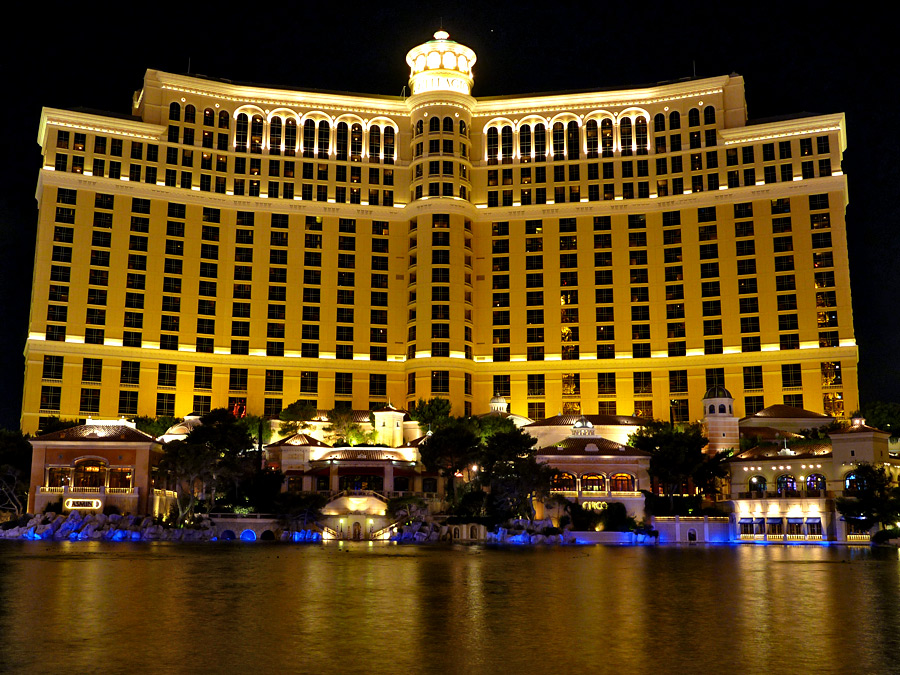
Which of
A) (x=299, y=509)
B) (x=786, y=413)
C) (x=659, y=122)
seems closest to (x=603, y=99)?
(x=659, y=122)

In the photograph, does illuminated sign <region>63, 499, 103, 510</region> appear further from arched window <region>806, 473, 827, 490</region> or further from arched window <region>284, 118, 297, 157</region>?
arched window <region>806, 473, 827, 490</region>

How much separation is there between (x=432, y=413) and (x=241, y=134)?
4779 cm

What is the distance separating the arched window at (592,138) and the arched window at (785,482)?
56.3 metres

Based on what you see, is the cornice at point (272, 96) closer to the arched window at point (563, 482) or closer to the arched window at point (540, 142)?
the arched window at point (540, 142)

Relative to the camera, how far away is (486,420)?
10344 cm

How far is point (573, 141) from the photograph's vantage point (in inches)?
5054

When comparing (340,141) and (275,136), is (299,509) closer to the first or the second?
(275,136)

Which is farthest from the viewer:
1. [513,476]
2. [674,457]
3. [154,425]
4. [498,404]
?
[498,404]

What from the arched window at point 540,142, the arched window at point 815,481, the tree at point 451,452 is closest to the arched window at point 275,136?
the arched window at point 540,142

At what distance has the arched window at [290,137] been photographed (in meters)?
127

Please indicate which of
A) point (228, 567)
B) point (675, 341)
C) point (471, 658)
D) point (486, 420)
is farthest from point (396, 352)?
point (471, 658)

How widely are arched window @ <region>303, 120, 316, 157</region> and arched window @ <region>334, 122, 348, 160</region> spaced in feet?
9.76

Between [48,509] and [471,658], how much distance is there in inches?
2793

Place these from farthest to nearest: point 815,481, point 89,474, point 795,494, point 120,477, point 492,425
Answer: point 492,425 → point 120,477 → point 89,474 → point 815,481 → point 795,494
